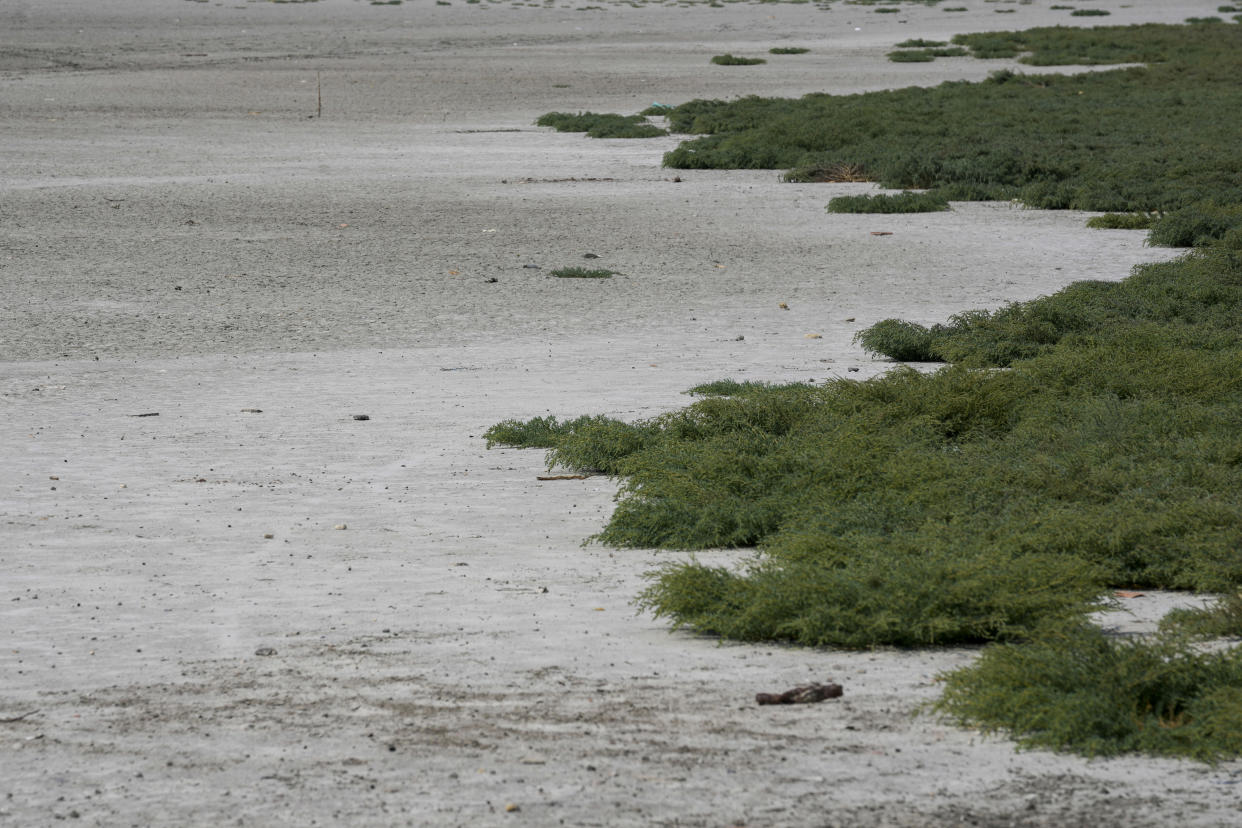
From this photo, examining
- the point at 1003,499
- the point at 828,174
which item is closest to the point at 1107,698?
the point at 1003,499

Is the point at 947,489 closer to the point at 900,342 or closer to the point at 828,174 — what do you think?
the point at 900,342

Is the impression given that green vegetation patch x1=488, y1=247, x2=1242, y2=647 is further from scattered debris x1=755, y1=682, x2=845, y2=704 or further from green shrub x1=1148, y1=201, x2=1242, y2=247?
green shrub x1=1148, y1=201, x2=1242, y2=247

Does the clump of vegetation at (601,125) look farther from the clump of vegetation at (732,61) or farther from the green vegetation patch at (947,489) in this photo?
the green vegetation patch at (947,489)

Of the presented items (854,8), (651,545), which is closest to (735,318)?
(651,545)

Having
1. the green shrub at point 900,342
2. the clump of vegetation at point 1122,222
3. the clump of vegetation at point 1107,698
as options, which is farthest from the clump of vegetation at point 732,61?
the clump of vegetation at point 1107,698

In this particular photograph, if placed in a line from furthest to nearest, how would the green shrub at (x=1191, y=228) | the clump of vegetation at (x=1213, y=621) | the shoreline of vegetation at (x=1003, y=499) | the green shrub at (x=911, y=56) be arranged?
the green shrub at (x=911, y=56), the green shrub at (x=1191, y=228), the clump of vegetation at (x=1213, y=621), the shoreline of vegetation at (x=1003, y=499)

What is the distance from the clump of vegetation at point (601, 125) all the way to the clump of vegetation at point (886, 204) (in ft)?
29.5

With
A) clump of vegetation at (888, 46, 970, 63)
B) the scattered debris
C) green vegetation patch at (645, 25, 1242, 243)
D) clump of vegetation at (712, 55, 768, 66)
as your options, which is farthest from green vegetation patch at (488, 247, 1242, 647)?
clump of vegetation at (888, 46, 970, 63)

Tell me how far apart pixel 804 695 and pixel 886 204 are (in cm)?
1633

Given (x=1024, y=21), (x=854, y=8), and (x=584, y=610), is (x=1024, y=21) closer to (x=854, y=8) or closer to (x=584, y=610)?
(x=854, y=8)

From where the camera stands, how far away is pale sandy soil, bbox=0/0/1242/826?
4.91m

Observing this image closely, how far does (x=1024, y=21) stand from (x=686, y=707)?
2506 inches

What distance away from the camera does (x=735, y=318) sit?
1404cm

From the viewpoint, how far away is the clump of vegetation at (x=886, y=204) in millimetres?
21125
